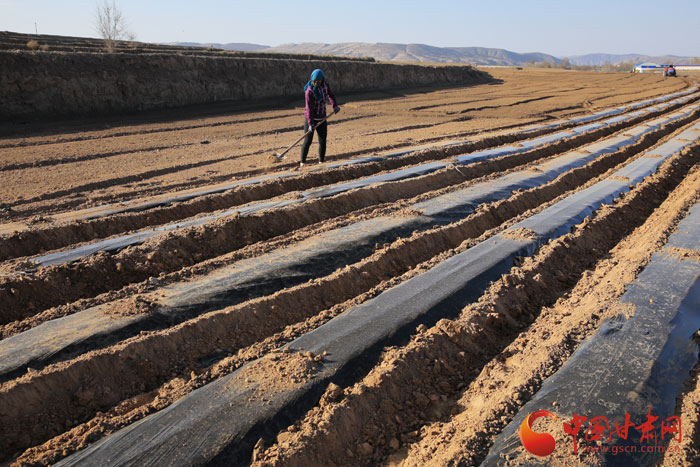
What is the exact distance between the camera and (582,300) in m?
3.76

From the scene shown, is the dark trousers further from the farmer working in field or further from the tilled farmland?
the tilled farmland

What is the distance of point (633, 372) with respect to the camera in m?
2.65

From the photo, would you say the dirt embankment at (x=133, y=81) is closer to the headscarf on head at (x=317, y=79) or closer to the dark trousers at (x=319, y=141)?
the dark trousers at (x=319, y=141)

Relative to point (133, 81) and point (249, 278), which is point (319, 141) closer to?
point (249, 278)

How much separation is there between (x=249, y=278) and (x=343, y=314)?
0.99 metres

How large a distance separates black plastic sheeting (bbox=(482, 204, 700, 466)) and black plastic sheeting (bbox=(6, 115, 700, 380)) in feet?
7.25

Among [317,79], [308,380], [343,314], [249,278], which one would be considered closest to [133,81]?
[317,79]

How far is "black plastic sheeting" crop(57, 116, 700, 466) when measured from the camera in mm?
2232

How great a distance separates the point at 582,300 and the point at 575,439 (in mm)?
1795

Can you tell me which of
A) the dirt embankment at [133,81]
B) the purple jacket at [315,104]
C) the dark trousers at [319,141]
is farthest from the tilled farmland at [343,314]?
the dirt embankment at [133,81]

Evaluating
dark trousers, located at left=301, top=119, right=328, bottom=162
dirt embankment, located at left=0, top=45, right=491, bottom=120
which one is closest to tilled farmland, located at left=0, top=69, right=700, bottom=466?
dark trousers, located at left=301, top=119, right=328, bottom=162

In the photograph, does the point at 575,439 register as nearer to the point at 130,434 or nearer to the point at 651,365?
the point at 651,365

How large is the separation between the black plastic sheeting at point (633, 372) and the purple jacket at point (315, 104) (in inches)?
215

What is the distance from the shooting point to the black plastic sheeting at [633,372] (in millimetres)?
2258
